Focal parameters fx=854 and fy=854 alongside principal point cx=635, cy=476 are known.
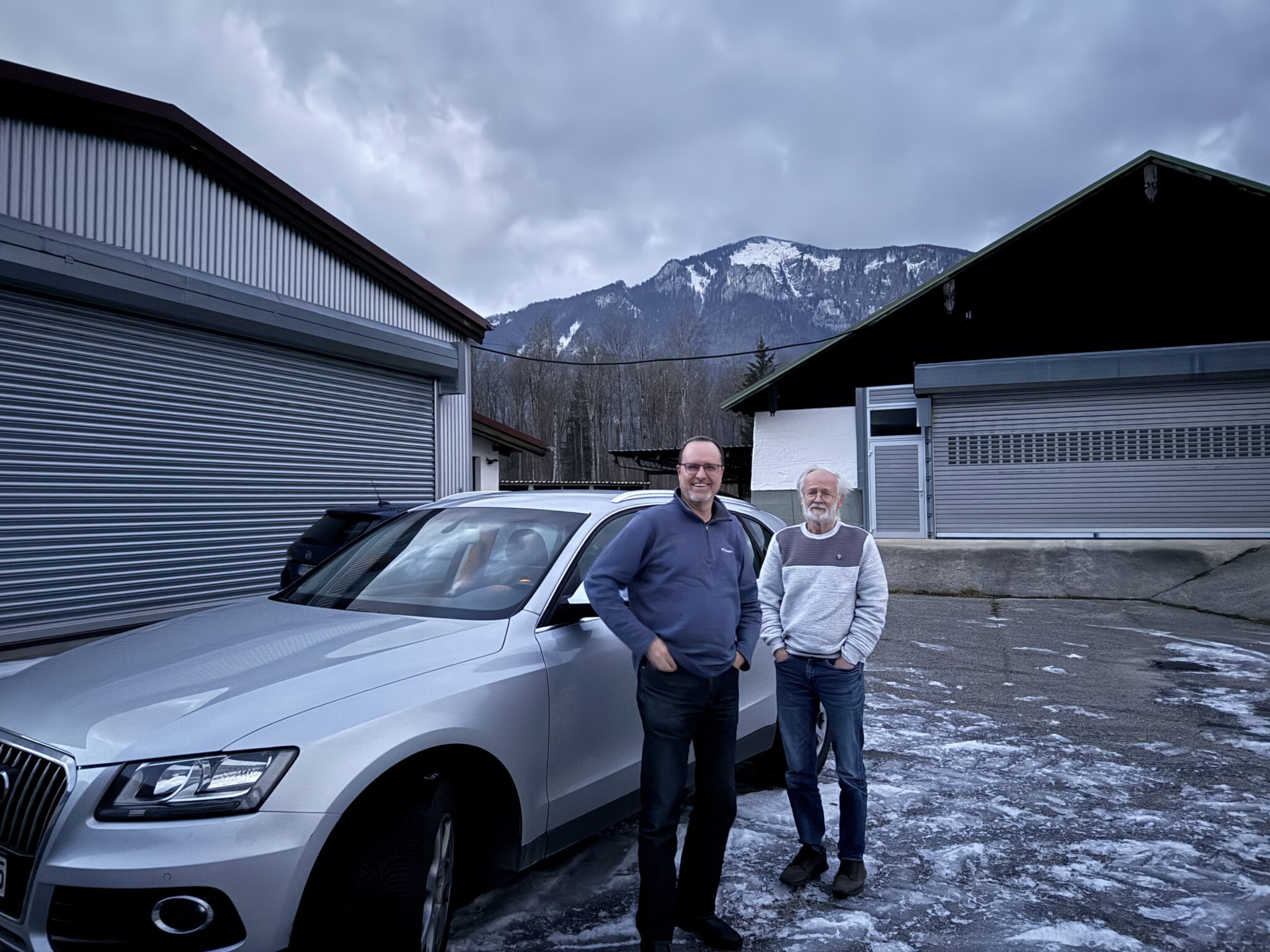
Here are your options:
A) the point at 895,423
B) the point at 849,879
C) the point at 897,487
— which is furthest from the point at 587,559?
the point at 895,423

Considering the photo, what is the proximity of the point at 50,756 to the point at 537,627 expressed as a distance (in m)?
1.55

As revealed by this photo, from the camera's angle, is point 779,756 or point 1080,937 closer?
point 1080,937

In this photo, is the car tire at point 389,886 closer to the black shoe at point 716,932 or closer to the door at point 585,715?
the door at point 585,715

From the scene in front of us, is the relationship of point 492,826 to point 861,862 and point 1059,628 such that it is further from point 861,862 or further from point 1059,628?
point 1059,628

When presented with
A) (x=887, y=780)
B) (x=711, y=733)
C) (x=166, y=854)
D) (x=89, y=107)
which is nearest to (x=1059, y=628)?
(x=887, y=780)

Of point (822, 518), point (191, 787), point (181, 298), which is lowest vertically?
point (191, 787)

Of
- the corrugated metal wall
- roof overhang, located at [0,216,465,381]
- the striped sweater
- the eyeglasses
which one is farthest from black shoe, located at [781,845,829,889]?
the corrugated metal wall

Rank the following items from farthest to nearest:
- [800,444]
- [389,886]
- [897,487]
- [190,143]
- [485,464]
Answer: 1. [485,464]
2. [800,444]
3. [897,487]
4. [190,143]
5. [389,886]

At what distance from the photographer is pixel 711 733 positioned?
3152 millimetres

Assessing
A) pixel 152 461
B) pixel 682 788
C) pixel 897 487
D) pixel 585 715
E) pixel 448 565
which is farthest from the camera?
pixel 897 487

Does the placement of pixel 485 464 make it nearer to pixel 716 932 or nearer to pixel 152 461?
pixel 152 461

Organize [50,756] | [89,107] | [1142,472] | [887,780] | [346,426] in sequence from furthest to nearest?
[1142,472]
[346,426]
[89,107]
[887,780]
[50,756]

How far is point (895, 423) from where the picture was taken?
18156mm

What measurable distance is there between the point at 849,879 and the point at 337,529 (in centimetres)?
674
